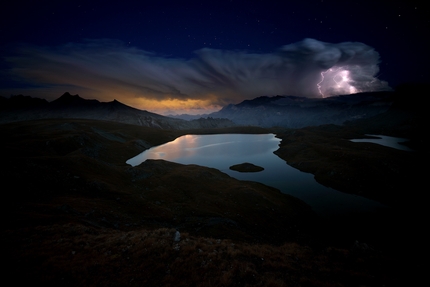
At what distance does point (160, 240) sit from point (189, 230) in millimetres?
16212

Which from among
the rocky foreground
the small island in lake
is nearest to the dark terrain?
the rocky foreground

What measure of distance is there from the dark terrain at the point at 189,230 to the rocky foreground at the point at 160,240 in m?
0.11

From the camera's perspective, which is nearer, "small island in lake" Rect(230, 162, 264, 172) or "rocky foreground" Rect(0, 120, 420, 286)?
"rocky foreground" Rect(0, 120, 420, 286)

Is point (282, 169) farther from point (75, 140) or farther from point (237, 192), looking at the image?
point (75, 140)

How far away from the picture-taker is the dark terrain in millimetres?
14375

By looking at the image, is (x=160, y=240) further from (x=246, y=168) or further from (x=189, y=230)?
(x=246, y=168)

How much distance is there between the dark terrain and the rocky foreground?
11cm

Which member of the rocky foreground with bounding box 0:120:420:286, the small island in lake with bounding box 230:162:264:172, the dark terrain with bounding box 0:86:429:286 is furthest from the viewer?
the small island in lake with bounding box 230:162:264:172

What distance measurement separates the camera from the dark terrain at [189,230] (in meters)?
14.4

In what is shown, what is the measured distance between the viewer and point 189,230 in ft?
111

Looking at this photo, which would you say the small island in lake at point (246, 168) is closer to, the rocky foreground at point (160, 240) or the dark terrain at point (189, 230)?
the dark terrain at point (189, 230)

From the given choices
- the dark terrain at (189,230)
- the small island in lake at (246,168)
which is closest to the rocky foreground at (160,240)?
the dark terrain at (189,230)

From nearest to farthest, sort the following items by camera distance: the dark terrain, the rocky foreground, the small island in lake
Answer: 1. the rocky foreground
2. the dark terrain
3. the small island in lake

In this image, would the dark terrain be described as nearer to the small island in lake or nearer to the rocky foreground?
the rocky foreground
